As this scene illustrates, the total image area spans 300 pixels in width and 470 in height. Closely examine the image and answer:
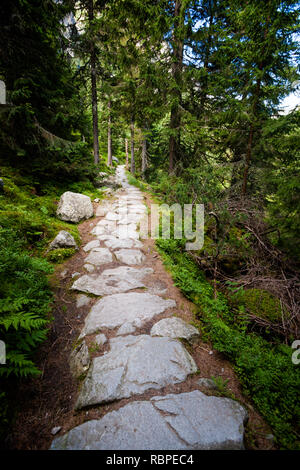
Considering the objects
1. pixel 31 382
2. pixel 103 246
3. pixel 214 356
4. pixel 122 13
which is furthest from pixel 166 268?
pixel 122 13

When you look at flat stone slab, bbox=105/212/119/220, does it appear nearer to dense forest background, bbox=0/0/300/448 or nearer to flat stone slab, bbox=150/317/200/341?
dense forest background, bbox=0/0/300/448

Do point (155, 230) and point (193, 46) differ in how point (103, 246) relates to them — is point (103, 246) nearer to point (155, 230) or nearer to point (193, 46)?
point (155, 230)

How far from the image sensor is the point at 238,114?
649cm

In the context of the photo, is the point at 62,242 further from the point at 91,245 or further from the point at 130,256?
the point at 130,256

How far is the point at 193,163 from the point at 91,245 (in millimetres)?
7670

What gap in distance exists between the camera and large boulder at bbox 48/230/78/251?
451 cm

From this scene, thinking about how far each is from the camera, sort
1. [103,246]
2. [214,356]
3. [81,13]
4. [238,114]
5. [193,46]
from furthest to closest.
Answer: [81,13] → [193,46] → [238,114] → [103,246] → [214,356]

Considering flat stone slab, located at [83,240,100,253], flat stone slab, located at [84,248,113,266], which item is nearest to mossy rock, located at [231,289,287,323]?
flat stone slab, located at [84,248,113,266]

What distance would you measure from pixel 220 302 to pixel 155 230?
11.0ft

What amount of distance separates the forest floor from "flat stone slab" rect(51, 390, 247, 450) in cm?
8

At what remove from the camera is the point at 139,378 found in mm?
1976

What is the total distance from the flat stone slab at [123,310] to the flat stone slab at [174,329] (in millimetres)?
229

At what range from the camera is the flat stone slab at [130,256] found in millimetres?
4648

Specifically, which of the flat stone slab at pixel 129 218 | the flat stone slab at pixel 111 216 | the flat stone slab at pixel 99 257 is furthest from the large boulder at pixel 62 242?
the flat stone slab at pixel 111 216
